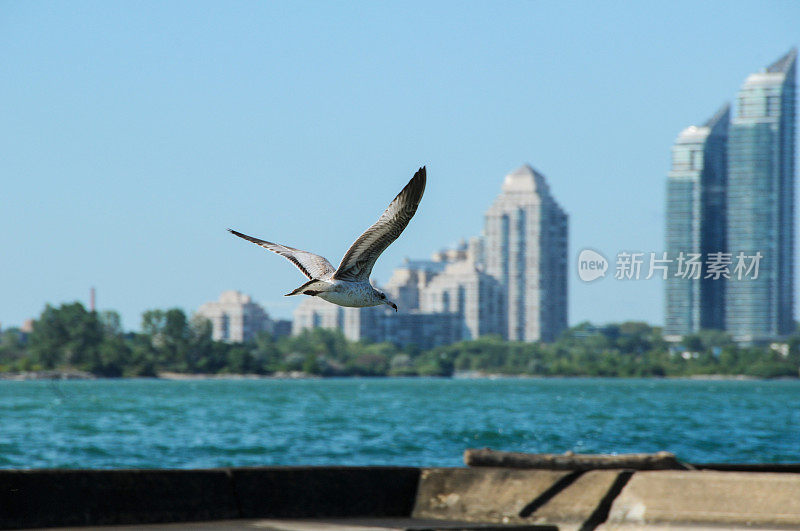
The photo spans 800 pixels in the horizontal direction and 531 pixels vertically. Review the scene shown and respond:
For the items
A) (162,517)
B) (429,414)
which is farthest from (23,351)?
(162,517)

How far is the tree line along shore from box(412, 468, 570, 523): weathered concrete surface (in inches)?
6564

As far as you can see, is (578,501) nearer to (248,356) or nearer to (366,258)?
(366,258)

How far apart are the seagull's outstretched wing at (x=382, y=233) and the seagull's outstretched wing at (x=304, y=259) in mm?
277

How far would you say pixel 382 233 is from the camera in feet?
27.2

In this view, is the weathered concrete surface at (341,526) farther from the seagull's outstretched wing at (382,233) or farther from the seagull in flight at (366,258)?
the seagull's outstretched wing at (382,233)

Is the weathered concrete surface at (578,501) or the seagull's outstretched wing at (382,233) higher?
the seagull's outstretched wing at (382,233)

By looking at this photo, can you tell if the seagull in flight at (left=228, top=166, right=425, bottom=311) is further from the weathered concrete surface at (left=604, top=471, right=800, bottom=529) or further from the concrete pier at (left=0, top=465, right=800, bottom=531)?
the weathered concrete surface at (left=604, top=471, right=800, bottom=529)

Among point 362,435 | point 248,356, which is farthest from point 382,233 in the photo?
point 248,356

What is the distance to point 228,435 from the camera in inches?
1954

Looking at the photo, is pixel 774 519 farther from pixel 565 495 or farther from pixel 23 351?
pixel 23 351

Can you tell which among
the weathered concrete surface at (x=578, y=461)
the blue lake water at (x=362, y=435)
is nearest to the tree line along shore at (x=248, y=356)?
the blue lake water at (x=362, y=435)

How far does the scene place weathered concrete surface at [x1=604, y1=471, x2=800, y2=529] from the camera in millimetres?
8562

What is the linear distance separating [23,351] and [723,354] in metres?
102

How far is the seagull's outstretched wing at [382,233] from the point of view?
8.20 metres
